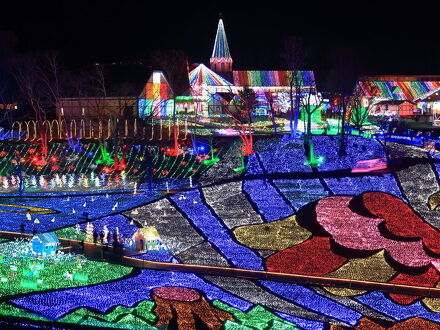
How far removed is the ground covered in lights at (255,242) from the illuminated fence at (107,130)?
28.8 ft

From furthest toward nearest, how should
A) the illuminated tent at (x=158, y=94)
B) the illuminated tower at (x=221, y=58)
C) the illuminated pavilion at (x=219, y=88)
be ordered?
the illuminated tower at (x=221, y=58) < the illuminated pavilion at (x=219, y=88) < the illuminated tent at (x=158, y=94)

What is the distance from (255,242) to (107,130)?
24.7 metres

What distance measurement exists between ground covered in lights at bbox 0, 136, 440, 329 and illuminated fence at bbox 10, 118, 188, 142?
879cm

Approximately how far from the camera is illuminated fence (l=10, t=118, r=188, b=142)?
4791 centimetres

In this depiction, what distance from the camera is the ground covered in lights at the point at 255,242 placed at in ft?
68.9

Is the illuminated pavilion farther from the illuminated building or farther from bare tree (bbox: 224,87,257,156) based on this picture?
the illuminated building

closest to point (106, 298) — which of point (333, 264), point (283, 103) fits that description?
point (333, 264)

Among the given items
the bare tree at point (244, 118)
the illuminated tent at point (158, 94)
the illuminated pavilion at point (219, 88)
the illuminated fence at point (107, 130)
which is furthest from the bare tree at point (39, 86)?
the bare tree at point (244, 118)

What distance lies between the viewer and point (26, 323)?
790 inches

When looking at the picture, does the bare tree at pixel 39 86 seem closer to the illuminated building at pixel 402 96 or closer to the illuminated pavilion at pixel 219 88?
the illuminated pavilion at pixel 219 88

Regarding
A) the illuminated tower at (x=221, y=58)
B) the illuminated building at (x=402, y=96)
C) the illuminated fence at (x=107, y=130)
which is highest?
the illuminated tower at (x=221, y=58)

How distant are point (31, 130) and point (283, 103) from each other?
20979 millimetres

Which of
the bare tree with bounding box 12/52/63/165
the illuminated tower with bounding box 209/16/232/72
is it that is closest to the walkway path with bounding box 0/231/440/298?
the bare tree with bounding box 12/52/63/165

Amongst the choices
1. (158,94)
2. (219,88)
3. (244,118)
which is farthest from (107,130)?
(219,88)
